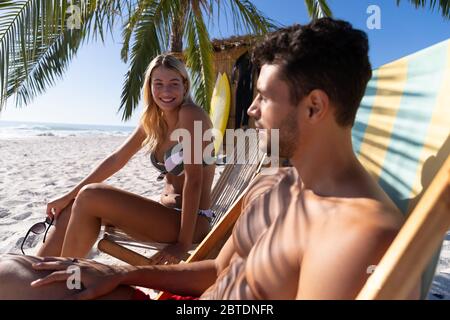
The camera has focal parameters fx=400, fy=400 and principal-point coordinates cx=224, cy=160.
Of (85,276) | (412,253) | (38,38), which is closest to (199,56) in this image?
(38,38)

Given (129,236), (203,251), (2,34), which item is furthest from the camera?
(2,34)

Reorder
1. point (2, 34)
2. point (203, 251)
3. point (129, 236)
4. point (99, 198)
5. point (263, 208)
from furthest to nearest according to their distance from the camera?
1. point (2, 34)
2. point (129, 236)
3. point (99, 198)
4. point (203, 251)
5. point (263, 208)

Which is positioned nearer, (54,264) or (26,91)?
(54,264)

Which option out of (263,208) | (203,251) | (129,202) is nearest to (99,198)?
(129,202)

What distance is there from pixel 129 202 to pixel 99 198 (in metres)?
0.14

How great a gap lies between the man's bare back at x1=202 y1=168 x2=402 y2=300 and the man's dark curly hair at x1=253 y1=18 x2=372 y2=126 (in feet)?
0.83

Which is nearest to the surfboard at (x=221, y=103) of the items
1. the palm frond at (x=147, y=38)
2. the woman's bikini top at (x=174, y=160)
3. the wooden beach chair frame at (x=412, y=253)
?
the palm frond at (x=147, y=38)

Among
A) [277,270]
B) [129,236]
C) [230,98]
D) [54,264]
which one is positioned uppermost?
[230,98]

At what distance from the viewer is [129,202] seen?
1920mm

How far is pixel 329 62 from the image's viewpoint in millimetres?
1027

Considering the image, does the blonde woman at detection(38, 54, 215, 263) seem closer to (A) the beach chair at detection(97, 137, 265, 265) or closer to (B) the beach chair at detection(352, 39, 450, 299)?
(A) the beach chair at detection(97, 137, 265, 265)

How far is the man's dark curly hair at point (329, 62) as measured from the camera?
1.03 meters

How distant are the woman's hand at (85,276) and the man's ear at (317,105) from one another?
30.4 inches
